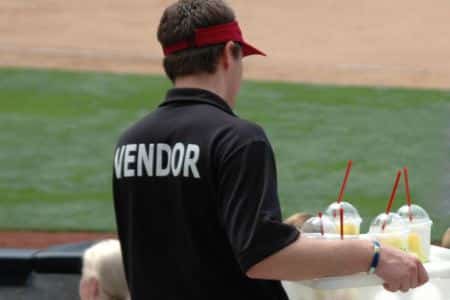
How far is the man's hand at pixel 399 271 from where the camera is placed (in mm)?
1989

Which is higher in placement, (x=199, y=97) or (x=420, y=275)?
(x=199, y=97)

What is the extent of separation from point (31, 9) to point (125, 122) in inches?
199

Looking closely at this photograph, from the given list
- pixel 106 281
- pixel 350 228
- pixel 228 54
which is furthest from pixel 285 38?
pixel 228 54

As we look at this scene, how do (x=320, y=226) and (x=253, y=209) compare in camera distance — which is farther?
(x=320, y=226)

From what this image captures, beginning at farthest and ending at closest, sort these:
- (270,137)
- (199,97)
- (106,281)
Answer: (270,137) → (106,281) → (199,97)

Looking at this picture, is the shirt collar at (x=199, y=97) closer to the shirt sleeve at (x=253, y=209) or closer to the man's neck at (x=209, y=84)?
the man's neck at (x=209, y=84)

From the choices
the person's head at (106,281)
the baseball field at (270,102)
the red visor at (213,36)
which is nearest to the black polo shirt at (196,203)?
the red visor at (213,36)

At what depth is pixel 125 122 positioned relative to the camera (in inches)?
457

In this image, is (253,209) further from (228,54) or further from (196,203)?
(228,54)

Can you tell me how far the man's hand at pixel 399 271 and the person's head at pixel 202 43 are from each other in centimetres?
49

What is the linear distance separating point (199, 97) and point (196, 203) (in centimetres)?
24

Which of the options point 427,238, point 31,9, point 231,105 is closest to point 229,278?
point 231,105

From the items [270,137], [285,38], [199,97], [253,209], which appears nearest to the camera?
[253,209]

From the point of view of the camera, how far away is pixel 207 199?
201 centimetres
